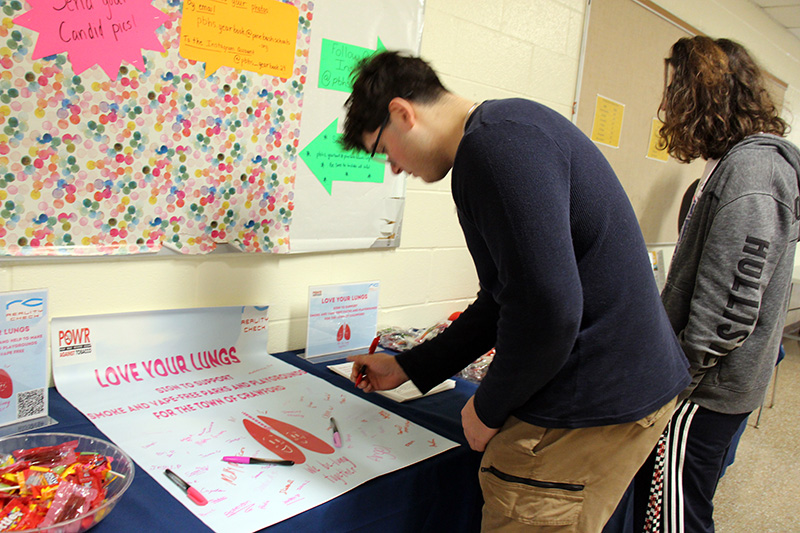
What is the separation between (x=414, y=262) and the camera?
1897 millimetres

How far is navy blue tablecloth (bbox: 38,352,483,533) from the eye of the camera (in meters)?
0.76

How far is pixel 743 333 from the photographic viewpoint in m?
1.27

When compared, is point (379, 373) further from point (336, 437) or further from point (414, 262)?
point (414, 262)

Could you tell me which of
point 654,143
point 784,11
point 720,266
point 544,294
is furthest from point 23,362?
point 784,11

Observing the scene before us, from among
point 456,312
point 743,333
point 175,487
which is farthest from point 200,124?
point 743,333

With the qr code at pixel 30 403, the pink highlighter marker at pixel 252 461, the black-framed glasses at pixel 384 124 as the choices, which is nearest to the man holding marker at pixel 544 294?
the black-framed glasses at pixel 384 124

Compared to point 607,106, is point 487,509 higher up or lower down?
lower down

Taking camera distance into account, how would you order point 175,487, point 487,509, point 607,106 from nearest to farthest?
point 175,487
point 487,509
point 607,106

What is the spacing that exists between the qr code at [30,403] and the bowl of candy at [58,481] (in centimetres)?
15

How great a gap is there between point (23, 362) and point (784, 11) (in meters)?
4.70

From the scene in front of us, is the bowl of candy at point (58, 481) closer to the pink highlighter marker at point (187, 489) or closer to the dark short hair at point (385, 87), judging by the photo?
the pink highlighter marker at point (187, 489)

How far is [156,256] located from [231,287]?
8.5 inches

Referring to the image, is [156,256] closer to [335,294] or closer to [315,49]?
[335,294]

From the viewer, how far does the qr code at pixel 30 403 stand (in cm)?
101
